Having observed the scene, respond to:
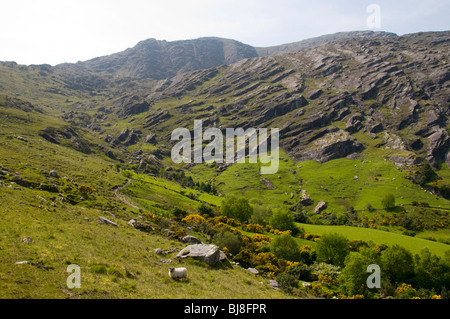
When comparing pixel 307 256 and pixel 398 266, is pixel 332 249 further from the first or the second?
pixel 398 266

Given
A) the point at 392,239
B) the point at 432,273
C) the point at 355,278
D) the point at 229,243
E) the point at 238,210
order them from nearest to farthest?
the point at 355,278, the point at 229,243, the point at 432,273, the point at 392,239, the point at 238,210

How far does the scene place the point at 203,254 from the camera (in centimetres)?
3381

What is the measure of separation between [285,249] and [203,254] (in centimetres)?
3211

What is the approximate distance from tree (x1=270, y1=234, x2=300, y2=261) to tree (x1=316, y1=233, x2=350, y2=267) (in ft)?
22.0

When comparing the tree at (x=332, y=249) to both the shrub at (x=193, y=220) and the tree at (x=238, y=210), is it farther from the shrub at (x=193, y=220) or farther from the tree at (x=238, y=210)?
the tree at (x=238, y=210)

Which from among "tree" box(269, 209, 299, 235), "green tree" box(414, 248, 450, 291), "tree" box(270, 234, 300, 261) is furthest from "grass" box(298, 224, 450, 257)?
"tree" box(270, 234, 300, 261)

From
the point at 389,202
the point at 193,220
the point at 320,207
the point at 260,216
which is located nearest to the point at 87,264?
the point at 193,220

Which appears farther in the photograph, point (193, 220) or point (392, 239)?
point (392, 239)

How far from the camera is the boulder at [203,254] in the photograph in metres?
33.2

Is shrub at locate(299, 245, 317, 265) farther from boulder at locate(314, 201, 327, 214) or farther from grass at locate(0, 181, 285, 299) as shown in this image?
boulder at locate(314, 201, 327, 214)

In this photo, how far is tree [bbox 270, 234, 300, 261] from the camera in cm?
5823
